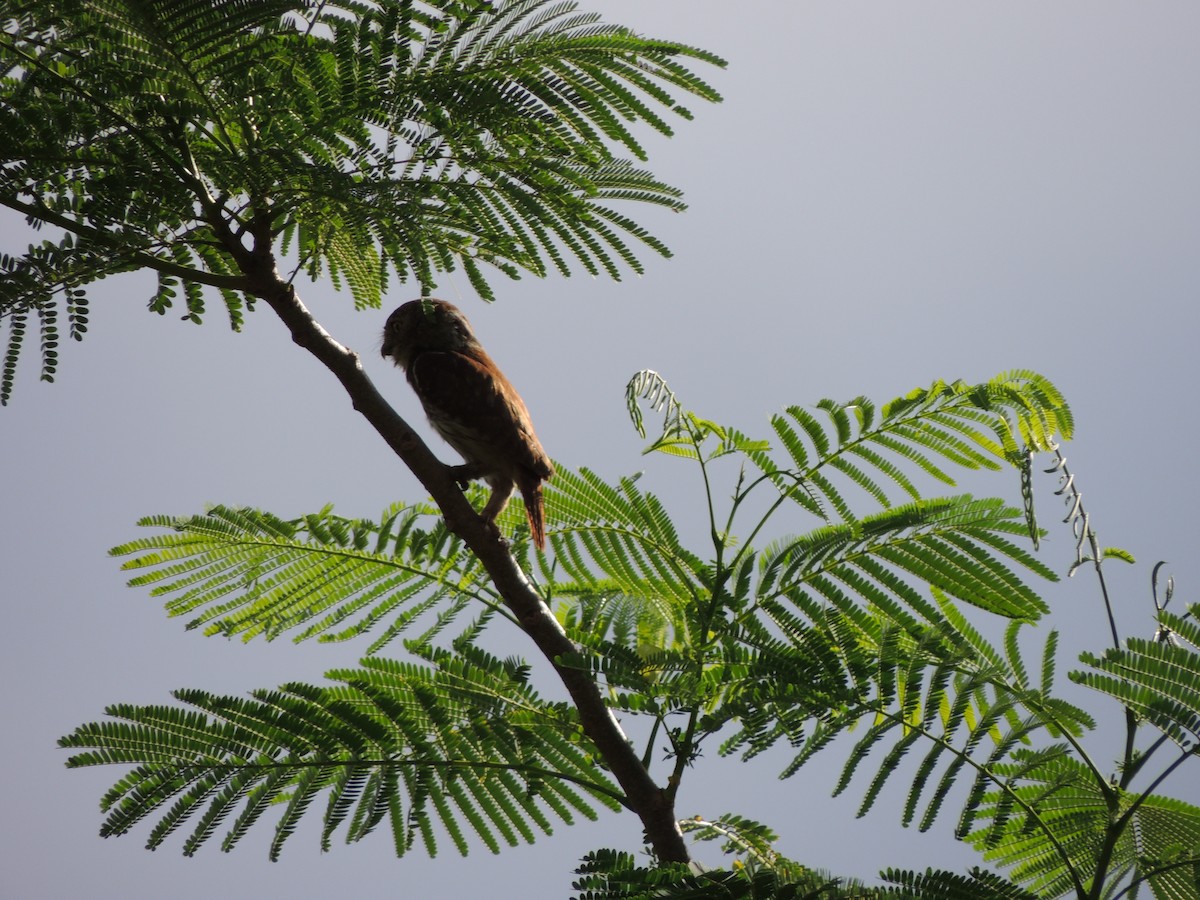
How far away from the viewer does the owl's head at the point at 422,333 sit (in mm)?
5621

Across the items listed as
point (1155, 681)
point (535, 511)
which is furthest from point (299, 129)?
point (1155, 681)

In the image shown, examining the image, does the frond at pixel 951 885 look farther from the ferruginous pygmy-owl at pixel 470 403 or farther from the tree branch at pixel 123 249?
the tree branch at pixel 123 249

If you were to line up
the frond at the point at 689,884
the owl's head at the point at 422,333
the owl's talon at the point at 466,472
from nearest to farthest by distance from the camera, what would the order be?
the frond at the point at 689,884 < the owl's talon at the point at 466,472 < the owl's head at the point at 422,333

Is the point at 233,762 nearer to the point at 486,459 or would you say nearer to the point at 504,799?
the point at 504,799

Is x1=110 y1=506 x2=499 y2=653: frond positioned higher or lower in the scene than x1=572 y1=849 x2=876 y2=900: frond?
higher

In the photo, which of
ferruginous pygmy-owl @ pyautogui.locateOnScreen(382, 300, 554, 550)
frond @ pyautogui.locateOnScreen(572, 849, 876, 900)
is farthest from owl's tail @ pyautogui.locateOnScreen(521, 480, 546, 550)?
frond @ pyautogui.locateOnScreen(572, 849, 876, 900)

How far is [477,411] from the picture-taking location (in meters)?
5.10

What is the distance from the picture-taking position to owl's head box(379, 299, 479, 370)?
18.4 feet

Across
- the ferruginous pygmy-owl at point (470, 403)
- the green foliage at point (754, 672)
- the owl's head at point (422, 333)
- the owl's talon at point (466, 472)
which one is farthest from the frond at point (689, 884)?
the owl's head at point (422, 333)

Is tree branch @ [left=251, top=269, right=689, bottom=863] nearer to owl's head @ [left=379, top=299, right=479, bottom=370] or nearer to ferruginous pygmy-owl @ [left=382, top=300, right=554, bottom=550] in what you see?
ferruginous pygmy-owl @ [left=382, top=300, right=554, bottom=550]

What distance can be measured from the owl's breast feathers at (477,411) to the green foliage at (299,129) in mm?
1348

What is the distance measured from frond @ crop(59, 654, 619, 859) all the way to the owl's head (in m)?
2.48

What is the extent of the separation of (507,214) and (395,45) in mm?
620

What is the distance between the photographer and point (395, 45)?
3230 mm
